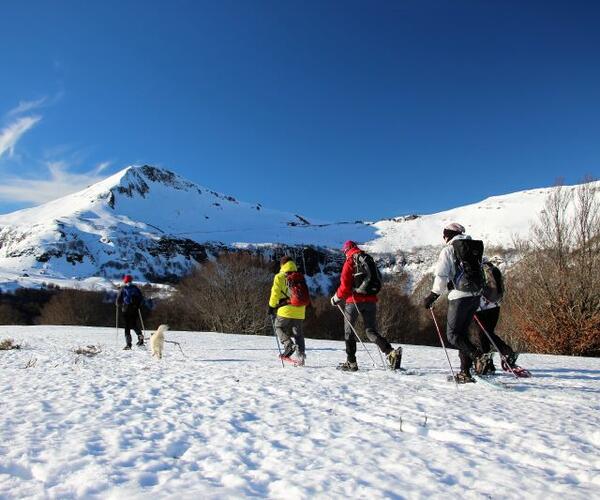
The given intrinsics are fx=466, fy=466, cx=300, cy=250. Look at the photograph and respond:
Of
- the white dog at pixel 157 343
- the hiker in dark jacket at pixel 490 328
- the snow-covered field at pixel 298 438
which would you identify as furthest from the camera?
the white dog at pixel 157 343

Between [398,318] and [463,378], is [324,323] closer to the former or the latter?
[398,318]

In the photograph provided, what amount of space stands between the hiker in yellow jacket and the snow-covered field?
5.56 feet

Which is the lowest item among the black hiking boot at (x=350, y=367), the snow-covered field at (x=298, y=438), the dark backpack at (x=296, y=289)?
the snow-covered field at (x=298, y=438)

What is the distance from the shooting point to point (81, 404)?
5.15m

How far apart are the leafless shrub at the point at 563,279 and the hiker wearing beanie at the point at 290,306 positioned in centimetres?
1094

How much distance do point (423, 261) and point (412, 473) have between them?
165909mm

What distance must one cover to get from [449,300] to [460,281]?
34cm

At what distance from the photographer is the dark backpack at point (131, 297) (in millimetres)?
12391

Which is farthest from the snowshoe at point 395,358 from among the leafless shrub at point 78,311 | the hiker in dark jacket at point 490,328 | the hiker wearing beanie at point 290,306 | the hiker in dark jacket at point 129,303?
the leafless shrub at point 78,311

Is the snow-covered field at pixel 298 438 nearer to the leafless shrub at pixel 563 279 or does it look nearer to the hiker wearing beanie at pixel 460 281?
the hiker wearing beanie at pixel 460 281

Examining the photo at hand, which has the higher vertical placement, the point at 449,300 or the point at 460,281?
the point at 460,281

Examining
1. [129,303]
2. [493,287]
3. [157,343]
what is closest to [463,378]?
[493,287]

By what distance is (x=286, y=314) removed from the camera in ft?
28.3

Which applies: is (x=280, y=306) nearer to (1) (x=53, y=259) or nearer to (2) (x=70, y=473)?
(2) (x=70, y=473)
